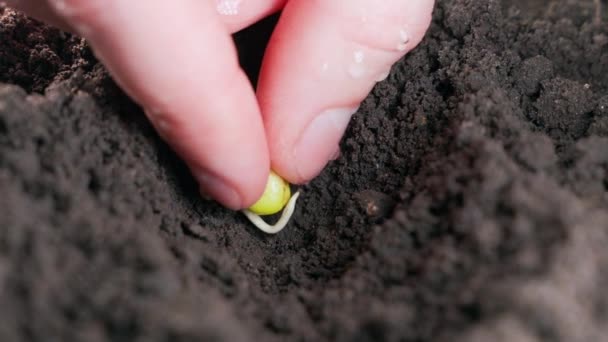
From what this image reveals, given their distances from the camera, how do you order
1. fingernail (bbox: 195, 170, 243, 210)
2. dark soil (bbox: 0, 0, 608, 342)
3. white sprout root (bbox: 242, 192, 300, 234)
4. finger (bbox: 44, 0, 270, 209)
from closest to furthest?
1. dark soil (bbox: 0, 0, 608, 342)
2. finger (bbox: 44, 0, 270, 209)
3. fingernail (bbox: 195, 170, 243, 210)
4. white sprout root (bbox: 242, 192, 300, 234)

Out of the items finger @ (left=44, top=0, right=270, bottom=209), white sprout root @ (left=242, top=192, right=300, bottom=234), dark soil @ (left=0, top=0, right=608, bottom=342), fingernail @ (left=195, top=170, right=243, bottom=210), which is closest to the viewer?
dark soil @ (left=0, top=0, right=608, bottom=342)

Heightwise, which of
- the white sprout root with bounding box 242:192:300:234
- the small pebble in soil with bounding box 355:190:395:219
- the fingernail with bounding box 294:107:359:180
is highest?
the fingernail with bounding box 294:107:359:180

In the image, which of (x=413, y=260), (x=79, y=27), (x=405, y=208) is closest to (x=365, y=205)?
(x=405, y=208)

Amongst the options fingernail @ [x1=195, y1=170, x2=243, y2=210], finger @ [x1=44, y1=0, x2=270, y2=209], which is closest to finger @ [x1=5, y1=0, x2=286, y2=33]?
finger @ [x1=44, y1=0, x2=270, y2=209]

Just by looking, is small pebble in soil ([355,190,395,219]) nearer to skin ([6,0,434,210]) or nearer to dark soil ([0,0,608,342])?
dark soil ([0,0,608,342])

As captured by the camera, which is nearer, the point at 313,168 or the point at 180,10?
the point at 180,10

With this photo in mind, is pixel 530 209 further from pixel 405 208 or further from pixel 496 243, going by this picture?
pixel 405 208

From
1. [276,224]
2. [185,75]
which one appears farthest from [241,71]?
[276,224]
